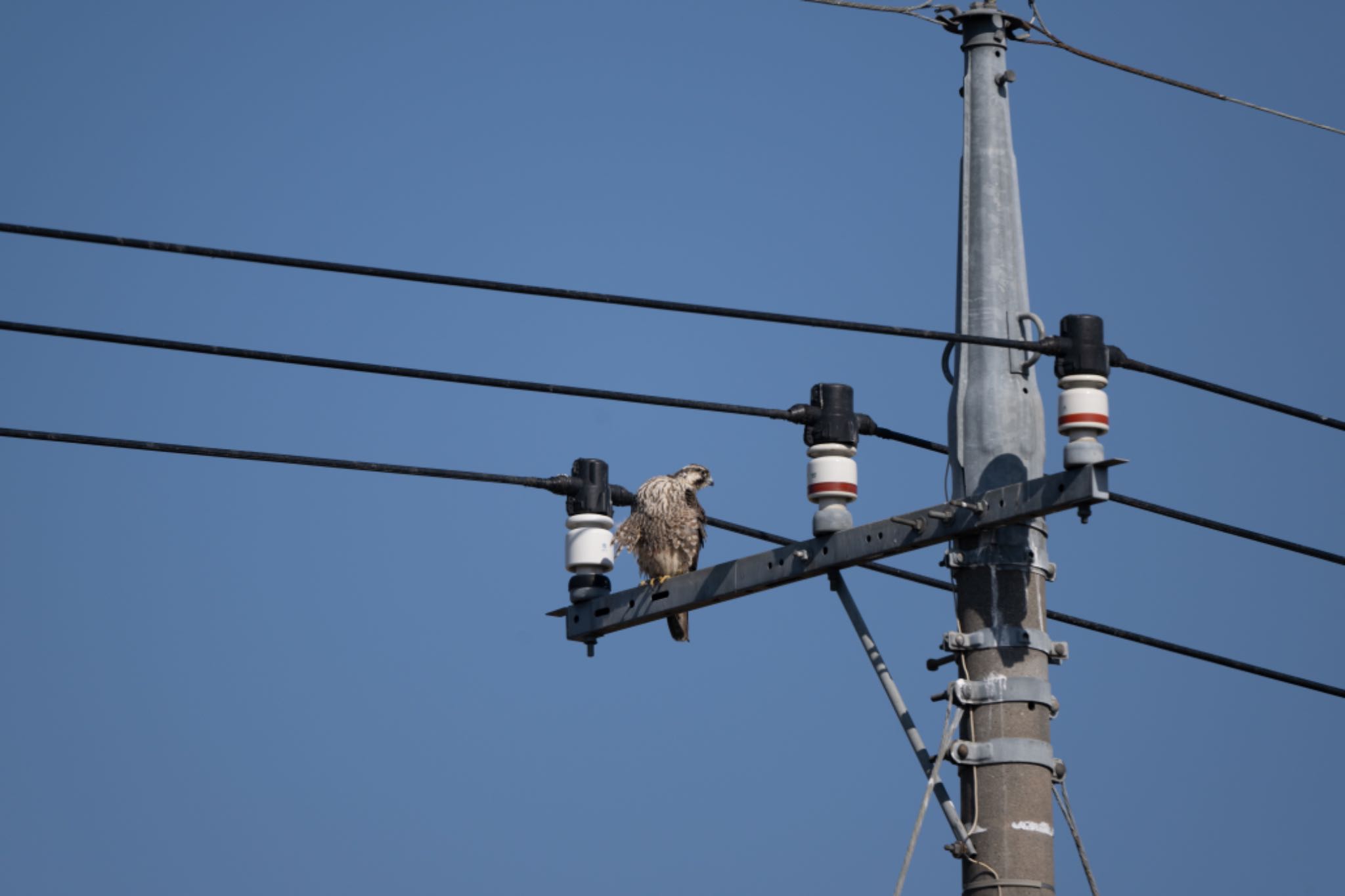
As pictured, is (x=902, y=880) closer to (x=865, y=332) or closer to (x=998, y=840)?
(x=998, y=840)

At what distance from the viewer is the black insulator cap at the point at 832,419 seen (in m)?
11.3

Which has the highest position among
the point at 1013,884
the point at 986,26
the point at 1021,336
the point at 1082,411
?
the point at 986,26

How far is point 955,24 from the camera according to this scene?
12.0 m

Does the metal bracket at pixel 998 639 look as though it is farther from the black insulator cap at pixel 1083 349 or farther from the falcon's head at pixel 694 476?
the falcon's head at pixel 694 476

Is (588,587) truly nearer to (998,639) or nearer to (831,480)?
(831,480)

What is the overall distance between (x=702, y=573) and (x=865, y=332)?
1.64 m

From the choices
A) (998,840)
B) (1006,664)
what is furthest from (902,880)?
(1006,664)

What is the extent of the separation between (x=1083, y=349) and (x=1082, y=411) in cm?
38

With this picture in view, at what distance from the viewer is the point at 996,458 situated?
429 inches

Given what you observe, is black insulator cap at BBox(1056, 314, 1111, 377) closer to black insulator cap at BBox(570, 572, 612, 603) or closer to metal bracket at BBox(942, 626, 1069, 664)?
metal bracket at BBox(942, 626, 1069, 664)

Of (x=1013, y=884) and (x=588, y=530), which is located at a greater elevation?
(x=588, y=530)

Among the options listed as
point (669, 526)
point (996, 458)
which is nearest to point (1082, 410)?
point (996, 458)

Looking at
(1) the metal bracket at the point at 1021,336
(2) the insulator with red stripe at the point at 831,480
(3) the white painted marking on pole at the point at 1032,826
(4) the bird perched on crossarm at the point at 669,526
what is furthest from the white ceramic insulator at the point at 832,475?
(4) the bird perched on crossarm at the point at 669,526

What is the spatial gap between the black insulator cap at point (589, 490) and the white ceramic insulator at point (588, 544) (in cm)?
4
